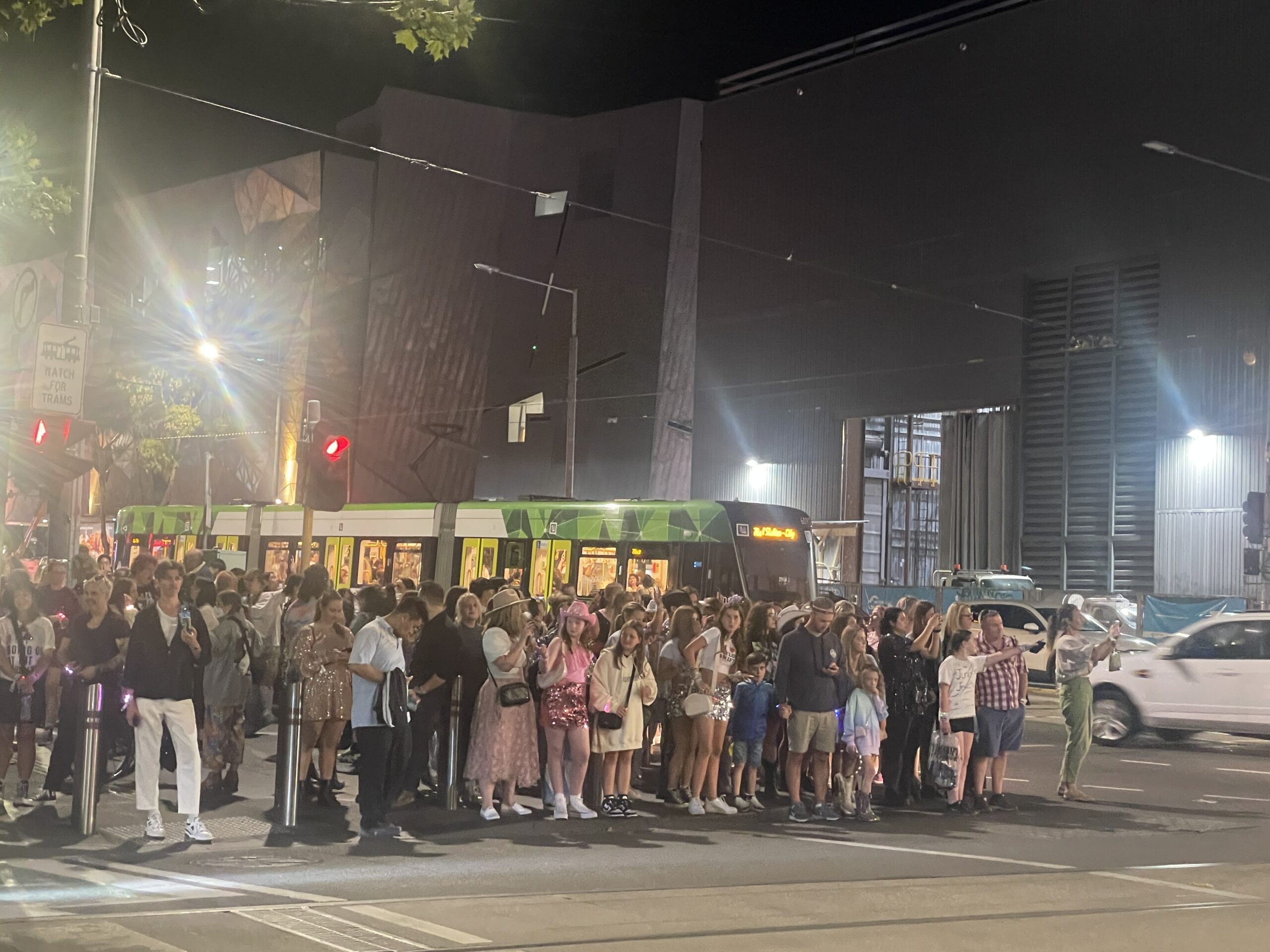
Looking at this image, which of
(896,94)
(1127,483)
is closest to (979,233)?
(896,94)

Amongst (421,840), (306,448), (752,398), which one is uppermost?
(752,398)

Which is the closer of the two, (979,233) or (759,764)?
(759,764)

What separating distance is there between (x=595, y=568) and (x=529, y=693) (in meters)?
16.4

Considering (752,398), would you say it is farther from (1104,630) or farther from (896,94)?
(1104,630)

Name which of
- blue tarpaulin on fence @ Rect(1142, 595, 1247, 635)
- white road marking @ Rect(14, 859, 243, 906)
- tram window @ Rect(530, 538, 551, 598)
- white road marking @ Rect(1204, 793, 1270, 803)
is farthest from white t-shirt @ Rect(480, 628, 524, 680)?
blue tarpaulin on fence @ Rect(1142, 595, 1247, 635)

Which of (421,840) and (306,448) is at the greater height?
(306,448)

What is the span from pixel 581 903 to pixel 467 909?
67 cm

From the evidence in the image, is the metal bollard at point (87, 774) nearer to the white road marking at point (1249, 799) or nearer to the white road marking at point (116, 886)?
the white road marking at point (116, 886)

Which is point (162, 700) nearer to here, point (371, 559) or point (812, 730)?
point (812, 730)

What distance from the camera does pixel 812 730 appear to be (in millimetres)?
12852

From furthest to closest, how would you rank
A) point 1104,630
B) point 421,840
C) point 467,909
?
point 1104,630 < point 421,840 < point 467,909

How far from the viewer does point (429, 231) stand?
51.2m

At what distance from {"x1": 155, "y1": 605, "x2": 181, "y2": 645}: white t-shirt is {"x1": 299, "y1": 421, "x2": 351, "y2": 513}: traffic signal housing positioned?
3.66m

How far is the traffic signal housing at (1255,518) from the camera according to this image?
25.2 m
